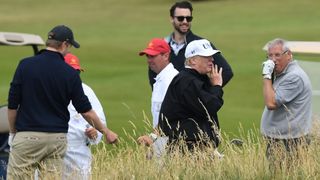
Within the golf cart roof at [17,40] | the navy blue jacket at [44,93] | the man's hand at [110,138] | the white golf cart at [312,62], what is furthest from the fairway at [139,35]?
the navy blue jacket at [44,93]

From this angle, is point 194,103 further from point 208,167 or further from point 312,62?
point 312,62

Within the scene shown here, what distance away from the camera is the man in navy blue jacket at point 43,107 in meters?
7.71

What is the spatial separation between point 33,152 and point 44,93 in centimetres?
51

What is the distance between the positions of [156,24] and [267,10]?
4889mm

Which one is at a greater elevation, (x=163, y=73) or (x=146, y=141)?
(x=163, y=73)

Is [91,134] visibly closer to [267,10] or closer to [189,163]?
[189,163]

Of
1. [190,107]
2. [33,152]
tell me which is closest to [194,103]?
[190,107]

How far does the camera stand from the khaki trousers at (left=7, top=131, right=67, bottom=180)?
7789mm

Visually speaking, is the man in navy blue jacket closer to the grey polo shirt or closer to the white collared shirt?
the white collared shirt

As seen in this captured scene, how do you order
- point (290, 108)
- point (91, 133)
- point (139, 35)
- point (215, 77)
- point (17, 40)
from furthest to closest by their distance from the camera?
point (139, 35) < point (17, 40) < point (290, 108) < point (91, 133) < point (215, 77)

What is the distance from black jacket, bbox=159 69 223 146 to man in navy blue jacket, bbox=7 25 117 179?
1.61ft

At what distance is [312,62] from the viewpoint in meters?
10.2

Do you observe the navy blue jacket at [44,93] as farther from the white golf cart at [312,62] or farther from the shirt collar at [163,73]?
the white golf cart at [312,62]

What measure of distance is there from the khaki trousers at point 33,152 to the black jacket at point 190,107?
2.89 ft
